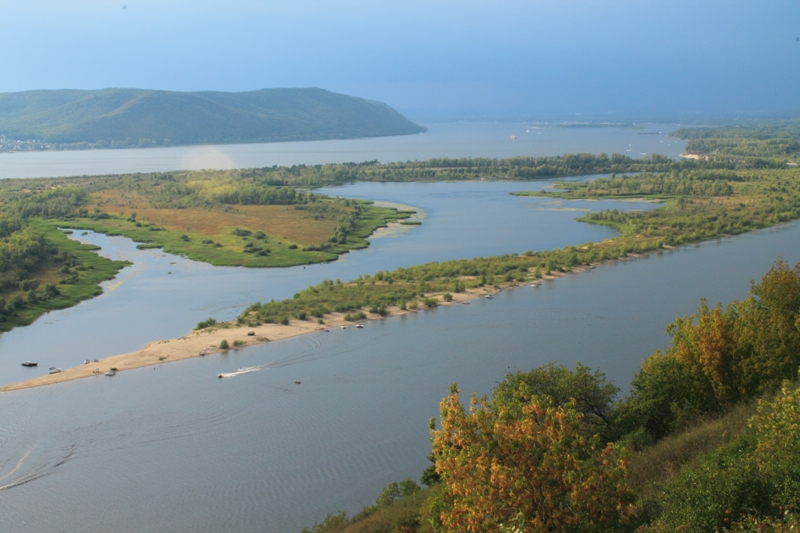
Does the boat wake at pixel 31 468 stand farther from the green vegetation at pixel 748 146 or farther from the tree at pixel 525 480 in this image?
the green vegetation at pixel 748 146

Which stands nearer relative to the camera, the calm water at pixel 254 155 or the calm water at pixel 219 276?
the calm water at pixel 219 276

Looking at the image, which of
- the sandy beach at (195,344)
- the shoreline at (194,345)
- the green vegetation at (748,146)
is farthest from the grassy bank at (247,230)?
the green vegetation at (748,146)

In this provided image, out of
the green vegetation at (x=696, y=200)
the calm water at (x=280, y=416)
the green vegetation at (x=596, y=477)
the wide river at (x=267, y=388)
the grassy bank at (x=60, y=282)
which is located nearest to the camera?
the green vegetation at (x=596, y=477)

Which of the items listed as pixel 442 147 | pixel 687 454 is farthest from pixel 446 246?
pixel 442 147

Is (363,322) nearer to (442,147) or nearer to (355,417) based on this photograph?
(355,417)

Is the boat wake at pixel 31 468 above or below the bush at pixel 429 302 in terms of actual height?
below

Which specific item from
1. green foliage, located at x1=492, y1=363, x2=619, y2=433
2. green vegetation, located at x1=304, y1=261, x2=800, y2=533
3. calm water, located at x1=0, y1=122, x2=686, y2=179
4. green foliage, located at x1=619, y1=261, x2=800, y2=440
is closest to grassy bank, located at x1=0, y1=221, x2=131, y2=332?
green foliage, located at x1=492, y1=363, x2=619, y2=433

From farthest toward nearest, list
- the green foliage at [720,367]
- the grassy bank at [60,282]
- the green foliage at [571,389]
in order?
the grassy bank at [60,282]
the green foliage at [571,389]
the green foliage at [720,367]

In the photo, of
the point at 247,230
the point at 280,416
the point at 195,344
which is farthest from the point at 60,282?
the point at 280,416

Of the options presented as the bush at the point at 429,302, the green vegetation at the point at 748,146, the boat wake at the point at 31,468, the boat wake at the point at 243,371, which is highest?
the green vegetation at the point at 748,146
